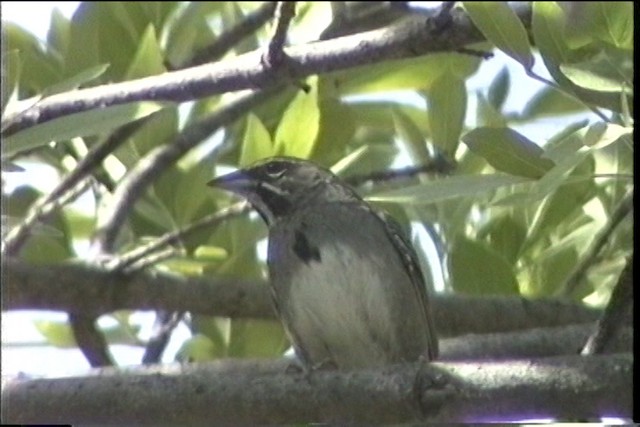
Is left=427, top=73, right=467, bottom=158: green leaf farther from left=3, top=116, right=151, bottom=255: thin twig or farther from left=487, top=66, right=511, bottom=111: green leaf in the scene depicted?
left=3, top=116, right=151, bottom=255: thin twig

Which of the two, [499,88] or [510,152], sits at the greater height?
[499,88]

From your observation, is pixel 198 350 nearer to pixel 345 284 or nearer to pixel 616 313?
pixel 345 284

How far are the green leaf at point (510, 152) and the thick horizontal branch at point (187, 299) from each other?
8.0 inches

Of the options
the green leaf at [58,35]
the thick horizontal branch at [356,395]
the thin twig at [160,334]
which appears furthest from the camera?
the green leaf at [58,35]

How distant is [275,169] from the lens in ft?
2.67

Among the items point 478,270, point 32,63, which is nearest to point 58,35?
point 32,63

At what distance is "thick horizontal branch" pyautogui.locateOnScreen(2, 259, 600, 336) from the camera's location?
0.85m

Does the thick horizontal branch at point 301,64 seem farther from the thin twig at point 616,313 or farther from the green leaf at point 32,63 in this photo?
the thin twig at point 616,313


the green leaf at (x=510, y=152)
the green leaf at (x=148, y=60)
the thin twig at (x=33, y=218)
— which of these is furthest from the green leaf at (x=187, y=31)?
the green leaf at (x=510, y=152)

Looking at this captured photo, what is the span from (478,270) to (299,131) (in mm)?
154

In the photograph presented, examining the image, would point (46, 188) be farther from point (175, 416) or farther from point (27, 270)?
point (175, 416)

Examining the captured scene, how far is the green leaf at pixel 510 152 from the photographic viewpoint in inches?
25.3

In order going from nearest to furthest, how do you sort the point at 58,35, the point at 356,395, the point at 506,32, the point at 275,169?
the point at 356,395 < the point at 506,32 < the point at 275,169 < the point at 58,35

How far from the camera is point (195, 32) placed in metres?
1.02
